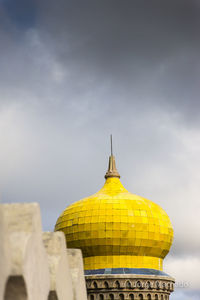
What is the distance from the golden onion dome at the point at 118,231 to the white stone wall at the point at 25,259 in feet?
82.4

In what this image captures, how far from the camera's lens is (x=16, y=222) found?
7781 mm

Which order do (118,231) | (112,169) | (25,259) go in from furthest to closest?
(112,169) < (118,231) < (25,259)

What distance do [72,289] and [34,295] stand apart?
4565mm

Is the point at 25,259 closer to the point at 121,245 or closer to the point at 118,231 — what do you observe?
the point at 118,231

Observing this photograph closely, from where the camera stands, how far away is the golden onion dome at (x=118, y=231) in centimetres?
3491

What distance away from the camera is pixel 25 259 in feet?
24.5

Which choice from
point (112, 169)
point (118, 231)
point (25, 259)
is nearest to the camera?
point (25, 259)

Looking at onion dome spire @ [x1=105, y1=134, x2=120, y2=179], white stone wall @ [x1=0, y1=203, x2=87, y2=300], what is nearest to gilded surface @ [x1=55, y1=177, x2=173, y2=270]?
onion dome spire @ [x1=105, y1=134, x2=120, y2=179]

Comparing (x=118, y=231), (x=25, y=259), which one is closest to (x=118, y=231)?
(x=118, y=231)

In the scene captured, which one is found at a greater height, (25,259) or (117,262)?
(117,262)

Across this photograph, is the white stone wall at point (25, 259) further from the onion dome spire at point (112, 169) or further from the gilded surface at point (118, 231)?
the onion dome spire at point (112, 169)

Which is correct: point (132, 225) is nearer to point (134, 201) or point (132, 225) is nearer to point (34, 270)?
point (134, 201)

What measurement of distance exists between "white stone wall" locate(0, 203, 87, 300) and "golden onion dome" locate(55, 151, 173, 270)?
2511 cm

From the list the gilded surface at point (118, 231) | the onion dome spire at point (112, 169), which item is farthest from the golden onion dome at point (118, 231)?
the onion dome spire at point (112, 169)
